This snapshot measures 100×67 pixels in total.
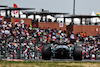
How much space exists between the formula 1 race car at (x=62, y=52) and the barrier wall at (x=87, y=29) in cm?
2352

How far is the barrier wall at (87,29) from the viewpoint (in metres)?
43.4

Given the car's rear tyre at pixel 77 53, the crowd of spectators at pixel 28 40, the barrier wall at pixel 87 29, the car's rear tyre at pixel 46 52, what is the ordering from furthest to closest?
the barrier wall at pixel 87 29 < the crowd of spectators at pixel 28 40 < the car's rear tyre at pixel 46 52 < the car's rear tyre at pixel 77 53

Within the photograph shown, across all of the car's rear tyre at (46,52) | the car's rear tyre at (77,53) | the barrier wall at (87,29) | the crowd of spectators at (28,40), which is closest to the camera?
the car's rear tyre at (77,53)

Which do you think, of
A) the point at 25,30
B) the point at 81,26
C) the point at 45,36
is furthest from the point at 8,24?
the point at 81,26

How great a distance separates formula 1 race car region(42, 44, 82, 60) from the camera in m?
18.7

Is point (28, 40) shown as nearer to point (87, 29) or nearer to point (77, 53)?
point (77, 53)

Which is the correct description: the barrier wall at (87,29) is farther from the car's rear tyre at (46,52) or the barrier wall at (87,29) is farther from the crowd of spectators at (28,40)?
the car's rear tyre at (46,52)

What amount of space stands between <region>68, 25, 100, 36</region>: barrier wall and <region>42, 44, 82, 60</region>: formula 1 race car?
77.2 feet

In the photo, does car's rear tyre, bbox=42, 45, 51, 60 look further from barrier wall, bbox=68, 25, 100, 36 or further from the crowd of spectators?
barrier wall, bbox=68, 25, 100, 36

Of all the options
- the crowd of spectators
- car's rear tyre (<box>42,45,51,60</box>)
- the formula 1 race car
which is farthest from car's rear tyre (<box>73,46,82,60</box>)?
the crowd of spectators

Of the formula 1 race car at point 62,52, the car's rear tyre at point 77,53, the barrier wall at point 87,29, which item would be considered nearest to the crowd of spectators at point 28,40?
the formula 1 race car at point 62,52

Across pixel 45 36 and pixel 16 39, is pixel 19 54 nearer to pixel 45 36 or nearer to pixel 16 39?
pixel 16 39

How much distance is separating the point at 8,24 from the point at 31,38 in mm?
2415

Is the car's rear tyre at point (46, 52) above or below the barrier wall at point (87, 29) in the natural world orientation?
below
